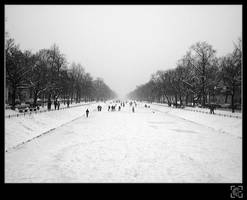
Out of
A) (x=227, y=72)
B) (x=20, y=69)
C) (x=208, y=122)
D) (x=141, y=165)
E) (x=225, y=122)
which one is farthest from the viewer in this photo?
(x=227, y=72)

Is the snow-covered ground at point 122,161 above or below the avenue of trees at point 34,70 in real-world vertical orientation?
below

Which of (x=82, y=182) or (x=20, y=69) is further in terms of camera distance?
(x=20, y=69)

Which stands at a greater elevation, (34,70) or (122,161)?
(34,70)

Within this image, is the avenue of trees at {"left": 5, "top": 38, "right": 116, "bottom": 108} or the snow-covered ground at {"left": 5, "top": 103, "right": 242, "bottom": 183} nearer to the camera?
the snow-covered ground at {"left": 5, "top": 103, "right": 242, "bottom": 183}

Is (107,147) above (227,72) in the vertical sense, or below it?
below

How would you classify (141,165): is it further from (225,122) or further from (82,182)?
(225,122)

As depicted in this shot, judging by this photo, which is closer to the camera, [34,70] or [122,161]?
[122,161]

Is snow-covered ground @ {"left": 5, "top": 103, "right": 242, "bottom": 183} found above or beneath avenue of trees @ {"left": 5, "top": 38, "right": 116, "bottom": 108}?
beneath

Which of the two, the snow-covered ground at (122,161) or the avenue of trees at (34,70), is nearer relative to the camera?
the snow-covered ground at (122,161)
